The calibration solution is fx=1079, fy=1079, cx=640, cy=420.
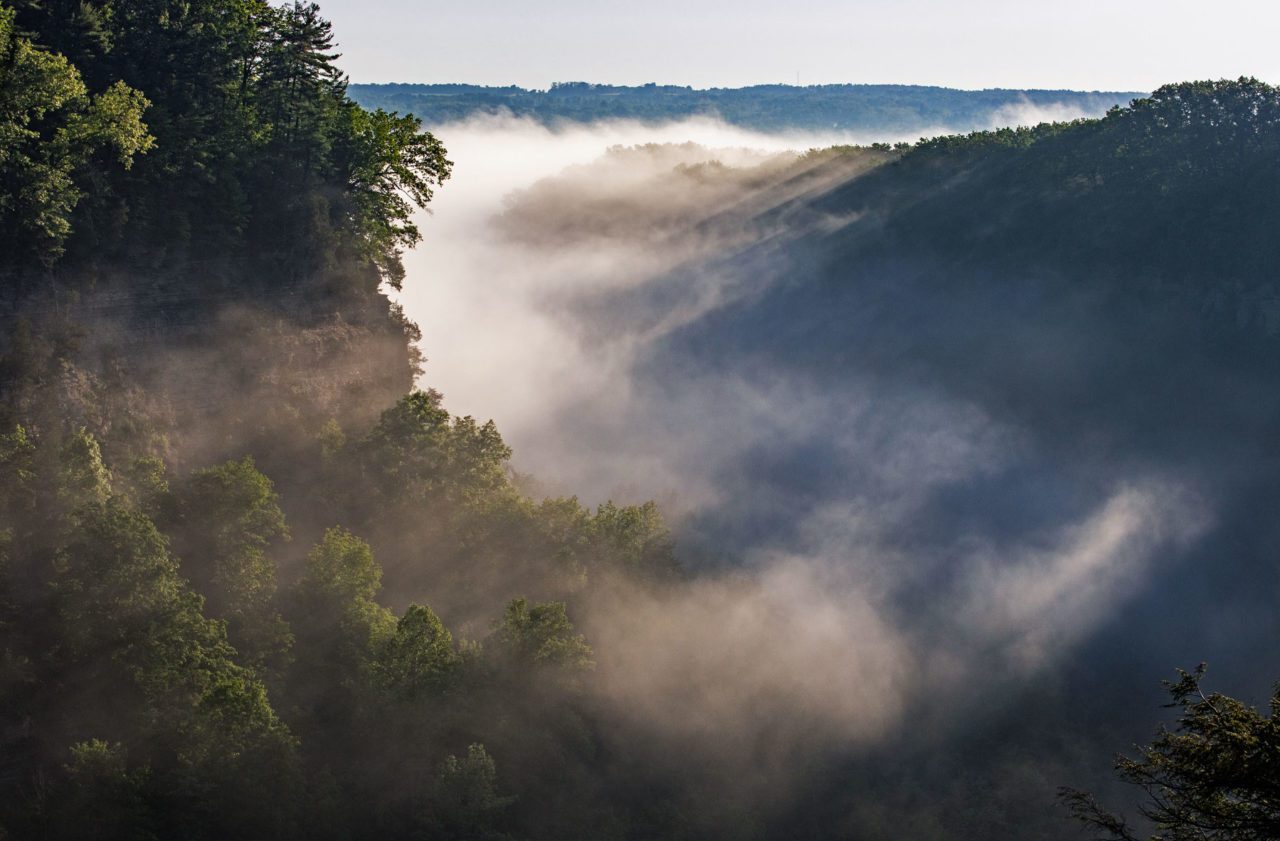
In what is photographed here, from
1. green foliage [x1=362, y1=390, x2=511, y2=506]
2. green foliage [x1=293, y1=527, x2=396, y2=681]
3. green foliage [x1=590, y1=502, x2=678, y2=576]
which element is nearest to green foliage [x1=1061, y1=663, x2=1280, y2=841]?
green foliage [x1=293, y1=527, x2=396, y2=681]

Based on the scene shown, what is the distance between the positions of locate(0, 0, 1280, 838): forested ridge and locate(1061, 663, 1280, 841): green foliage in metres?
31.9

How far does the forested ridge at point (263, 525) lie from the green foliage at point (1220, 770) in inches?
1256

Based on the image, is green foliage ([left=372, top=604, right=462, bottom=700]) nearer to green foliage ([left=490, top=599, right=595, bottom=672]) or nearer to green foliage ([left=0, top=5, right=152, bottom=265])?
green foliage ([left=490, top=599, right=595, bottom=672])

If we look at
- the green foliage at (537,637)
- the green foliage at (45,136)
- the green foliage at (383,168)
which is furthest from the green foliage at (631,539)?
the green foliage at (45,136)

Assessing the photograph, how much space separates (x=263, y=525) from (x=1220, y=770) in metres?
41.8

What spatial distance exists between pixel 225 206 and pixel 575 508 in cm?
2540

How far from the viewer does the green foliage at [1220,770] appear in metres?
19.2

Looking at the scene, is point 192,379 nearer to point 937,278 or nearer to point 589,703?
point 589,703

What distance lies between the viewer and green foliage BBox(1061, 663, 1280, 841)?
1922 centimetres

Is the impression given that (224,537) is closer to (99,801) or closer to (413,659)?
(413,659)

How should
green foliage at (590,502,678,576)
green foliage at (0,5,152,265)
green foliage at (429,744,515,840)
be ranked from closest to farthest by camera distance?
1. green foliage at (0,5,152,265)
2. green foliage at (429,744,515,840)
3. green foliage at (590,502,678,576)

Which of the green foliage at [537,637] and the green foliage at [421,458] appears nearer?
the green foliage at [537,637]

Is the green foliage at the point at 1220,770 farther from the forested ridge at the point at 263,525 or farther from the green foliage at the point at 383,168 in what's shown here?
the green foliage at the point at 383,168

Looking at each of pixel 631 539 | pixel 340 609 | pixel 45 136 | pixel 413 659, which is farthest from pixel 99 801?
pixel 631 539
